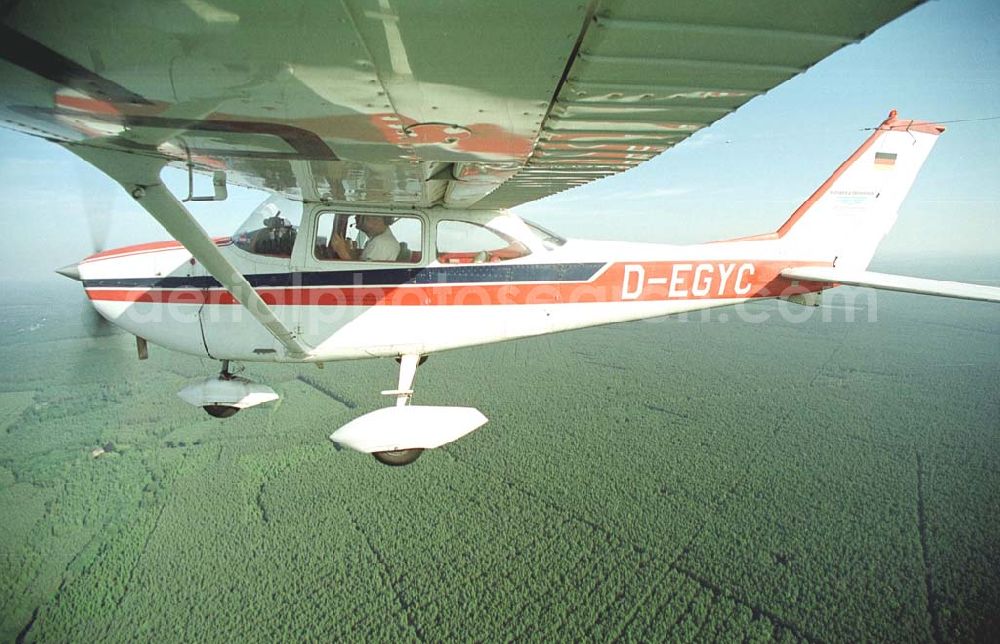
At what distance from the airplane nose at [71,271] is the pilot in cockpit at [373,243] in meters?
2.45

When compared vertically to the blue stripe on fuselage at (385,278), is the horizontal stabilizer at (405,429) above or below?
below

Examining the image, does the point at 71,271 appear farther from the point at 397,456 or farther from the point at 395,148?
the point at 395,148

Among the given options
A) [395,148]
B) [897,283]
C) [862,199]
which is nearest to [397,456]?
[395,148]

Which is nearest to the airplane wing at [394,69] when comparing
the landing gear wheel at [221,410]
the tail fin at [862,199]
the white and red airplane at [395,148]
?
the white and red airplane at [395,148]

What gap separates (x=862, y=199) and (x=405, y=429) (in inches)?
265

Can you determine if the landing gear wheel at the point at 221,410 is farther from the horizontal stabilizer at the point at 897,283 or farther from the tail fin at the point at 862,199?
the tail fin at the point at 862,199

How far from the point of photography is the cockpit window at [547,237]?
14.0ft


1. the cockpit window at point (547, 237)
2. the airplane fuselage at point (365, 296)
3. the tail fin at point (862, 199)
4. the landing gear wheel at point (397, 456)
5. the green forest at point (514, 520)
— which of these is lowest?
the green forest at point (514, 520)

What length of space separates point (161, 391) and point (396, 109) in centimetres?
6208

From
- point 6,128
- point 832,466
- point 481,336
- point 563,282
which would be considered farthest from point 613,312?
point 832,466

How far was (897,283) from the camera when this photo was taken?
4.59 m

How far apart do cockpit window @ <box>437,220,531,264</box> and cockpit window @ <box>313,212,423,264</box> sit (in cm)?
24

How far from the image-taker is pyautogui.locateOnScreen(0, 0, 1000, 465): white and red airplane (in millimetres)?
923

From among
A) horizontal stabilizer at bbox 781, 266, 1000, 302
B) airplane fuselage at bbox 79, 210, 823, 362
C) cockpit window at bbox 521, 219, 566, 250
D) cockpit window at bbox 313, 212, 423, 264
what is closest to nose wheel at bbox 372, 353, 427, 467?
airplane fuselage at bbox 79, 210, 823, 362
